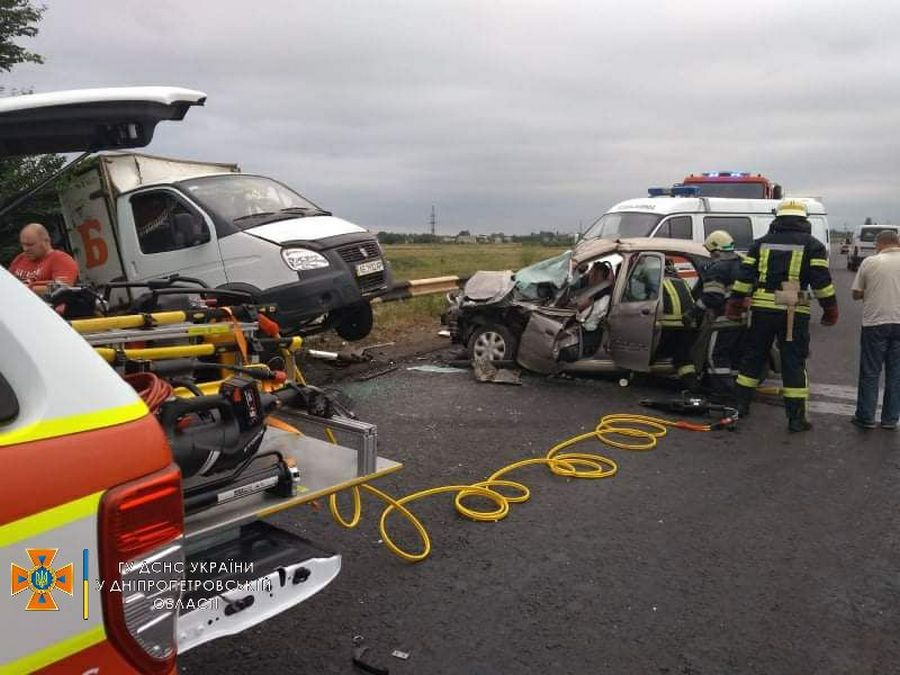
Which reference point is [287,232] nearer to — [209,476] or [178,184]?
[178,184]

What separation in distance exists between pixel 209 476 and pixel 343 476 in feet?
1.79

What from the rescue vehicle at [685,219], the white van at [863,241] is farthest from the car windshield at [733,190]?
the white van at [863,241]

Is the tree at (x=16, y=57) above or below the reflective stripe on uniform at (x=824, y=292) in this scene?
above

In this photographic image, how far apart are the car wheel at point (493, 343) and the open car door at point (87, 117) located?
18.0ft

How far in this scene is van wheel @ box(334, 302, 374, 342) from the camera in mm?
8234

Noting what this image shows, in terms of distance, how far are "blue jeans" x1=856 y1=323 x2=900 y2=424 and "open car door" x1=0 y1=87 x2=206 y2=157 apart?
5901 mm

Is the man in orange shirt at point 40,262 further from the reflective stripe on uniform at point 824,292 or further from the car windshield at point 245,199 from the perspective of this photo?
the reflective stripe on uniform at point 824,292

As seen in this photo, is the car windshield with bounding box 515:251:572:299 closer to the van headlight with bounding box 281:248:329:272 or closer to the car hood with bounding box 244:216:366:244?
the car hood with bounding box 244:216:366:244

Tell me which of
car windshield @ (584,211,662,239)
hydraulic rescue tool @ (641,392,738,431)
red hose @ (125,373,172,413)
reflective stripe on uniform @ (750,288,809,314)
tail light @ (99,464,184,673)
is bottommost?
hydraulic rescue tool @ (641,392,738,431)

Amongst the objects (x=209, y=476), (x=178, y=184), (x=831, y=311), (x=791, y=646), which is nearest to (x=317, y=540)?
(x=209, y=476)

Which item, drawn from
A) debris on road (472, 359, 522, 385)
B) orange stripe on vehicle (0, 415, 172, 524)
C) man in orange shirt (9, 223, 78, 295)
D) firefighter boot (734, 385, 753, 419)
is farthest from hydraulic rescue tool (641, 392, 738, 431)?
orange stripe on vehicle (0, 415, 172, 524)

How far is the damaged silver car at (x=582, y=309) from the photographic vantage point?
7.17 metres

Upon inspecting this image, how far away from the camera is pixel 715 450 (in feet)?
18.2

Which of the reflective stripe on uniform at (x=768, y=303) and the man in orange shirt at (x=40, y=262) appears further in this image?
the reflective stripe on uniform at (x=768, y=303)
